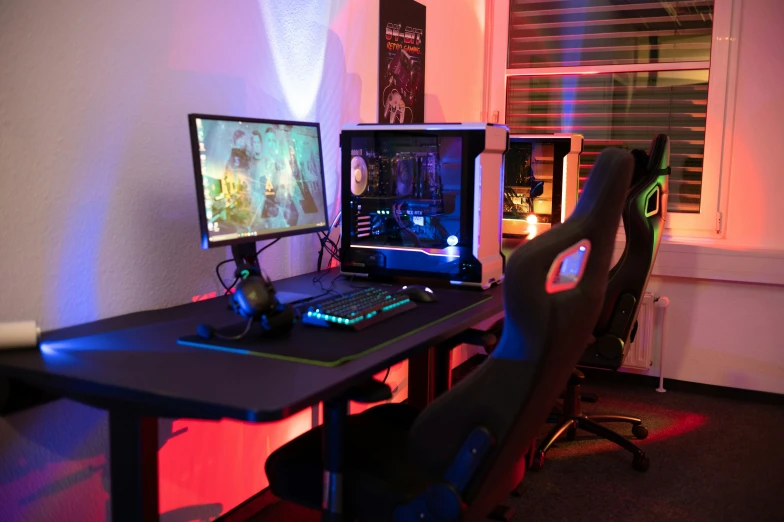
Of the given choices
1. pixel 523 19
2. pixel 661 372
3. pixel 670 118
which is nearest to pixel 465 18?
pixel 523 19

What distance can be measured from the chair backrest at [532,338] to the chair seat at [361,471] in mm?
111

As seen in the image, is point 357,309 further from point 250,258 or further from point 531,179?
point 531,179

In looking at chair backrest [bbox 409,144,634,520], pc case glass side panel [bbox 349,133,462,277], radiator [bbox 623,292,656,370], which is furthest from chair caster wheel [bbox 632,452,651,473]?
chair backrest [bbox 409,144,634,520]

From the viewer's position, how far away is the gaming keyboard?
64.3 inches

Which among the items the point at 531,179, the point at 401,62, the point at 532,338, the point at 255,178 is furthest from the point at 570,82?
the point at 532,338

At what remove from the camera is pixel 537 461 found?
2791mm

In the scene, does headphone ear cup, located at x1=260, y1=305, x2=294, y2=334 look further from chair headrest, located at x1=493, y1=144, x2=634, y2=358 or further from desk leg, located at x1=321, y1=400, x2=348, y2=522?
chair headrest, located at x1=493, y1=144, x2=634, y2=358

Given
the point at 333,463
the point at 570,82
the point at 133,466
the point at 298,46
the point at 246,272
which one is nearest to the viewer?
the point at 133,466

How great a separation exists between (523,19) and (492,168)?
2.20 metres

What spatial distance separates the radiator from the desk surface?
232cm

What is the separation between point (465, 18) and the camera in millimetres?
3834

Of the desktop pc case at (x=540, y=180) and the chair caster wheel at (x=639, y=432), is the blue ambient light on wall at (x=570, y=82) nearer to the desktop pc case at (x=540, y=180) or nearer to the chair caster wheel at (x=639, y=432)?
the desktop pc case at (x=540, y=180)

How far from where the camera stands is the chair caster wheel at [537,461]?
9.12ft

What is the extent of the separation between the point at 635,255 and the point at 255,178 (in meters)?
1.50
